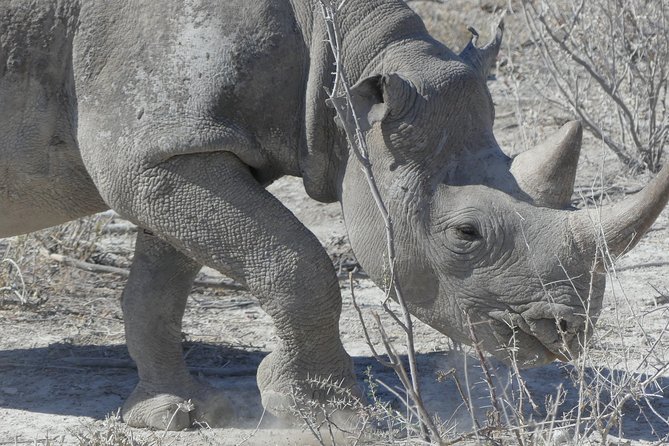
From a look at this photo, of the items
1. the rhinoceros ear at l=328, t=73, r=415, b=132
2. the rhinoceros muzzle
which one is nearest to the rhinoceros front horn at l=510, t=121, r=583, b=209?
the rhinoceros muzzle

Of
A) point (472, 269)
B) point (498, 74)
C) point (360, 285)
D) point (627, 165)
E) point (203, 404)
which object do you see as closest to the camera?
point (472, 269)

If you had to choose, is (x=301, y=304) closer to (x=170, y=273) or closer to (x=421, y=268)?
(x=421, y=268)

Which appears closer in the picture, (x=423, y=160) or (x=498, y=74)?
(x=423, y=160)

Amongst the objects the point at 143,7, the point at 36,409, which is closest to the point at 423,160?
the point at 143,7

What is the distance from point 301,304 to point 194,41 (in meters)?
1.06

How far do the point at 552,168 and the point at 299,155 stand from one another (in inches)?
39.7

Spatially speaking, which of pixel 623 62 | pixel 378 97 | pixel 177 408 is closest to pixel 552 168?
pixel 378 97

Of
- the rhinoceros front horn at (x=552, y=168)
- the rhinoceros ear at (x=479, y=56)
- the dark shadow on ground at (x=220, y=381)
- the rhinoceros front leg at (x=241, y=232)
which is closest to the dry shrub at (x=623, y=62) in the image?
the dark shadow on ground at (x=220, y=381)

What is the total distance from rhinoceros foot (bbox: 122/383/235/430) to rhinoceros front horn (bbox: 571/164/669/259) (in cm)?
176

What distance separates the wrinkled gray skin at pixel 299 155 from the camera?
186 inches

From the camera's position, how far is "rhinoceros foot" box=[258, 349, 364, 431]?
5129 mm

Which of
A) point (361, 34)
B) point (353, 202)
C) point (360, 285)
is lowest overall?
point (360, 285)

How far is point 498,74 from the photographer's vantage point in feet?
37.6

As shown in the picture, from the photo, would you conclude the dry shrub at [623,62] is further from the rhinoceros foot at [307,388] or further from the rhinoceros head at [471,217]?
the rhinoceros foot at [307,388]
